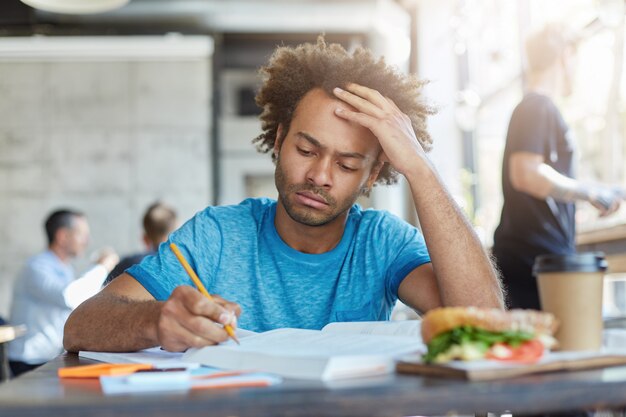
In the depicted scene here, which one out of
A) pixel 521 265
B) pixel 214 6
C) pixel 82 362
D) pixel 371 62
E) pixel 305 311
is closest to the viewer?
pixel 82 362

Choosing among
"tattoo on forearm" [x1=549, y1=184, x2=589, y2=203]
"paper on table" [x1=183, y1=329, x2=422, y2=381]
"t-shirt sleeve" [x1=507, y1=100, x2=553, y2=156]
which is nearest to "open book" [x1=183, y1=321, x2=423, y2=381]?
"paper on table" [x1=183, y1=329, x2=422, y2=381]

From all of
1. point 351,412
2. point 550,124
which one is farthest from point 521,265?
point 351,412

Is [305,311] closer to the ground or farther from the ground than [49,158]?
closer to the ground

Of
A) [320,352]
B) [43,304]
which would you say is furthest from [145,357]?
[43,304]

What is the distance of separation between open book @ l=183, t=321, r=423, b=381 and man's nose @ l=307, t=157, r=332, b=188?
0.41 m

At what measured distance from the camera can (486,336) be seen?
0.81m

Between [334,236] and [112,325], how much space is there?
0.57m

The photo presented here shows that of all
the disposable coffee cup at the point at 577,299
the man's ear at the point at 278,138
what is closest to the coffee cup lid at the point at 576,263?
the disposable coffee cup at the point at 577,299

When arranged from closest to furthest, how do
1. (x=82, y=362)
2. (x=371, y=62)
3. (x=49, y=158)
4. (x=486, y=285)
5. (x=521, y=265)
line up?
(x=82, y=362) < (x=486, y=285) < (x=371, y=62) < (x=521, y=265) < (x=49, y=158)

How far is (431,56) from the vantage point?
770 centimetres

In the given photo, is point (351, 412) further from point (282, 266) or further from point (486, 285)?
point (282, 266)

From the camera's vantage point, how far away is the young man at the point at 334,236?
1.51 m

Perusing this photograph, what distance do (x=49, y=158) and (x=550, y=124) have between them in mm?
6020

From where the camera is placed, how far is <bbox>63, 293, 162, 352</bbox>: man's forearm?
1196 mm
